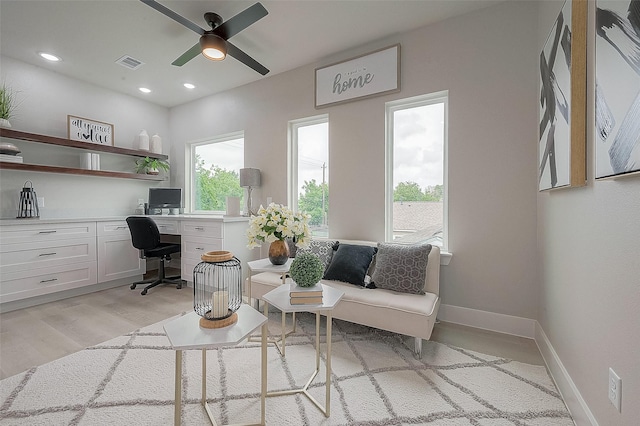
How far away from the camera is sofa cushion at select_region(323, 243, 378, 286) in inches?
94.0

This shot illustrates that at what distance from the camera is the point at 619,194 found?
107 centimetres

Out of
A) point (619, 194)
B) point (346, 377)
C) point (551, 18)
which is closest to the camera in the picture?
point (619, 194)

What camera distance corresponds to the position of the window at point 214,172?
164 inches

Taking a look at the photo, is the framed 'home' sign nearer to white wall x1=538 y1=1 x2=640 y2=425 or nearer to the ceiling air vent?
white wall x1=538 y1=1 x2=640 y2=425

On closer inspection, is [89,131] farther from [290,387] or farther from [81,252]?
[290,387]

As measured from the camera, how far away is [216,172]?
173 inches

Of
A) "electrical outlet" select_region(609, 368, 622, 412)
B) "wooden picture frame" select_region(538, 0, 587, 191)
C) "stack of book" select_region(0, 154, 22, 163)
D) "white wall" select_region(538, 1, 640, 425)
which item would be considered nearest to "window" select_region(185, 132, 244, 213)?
"stack of book" select_region(0, 154, 22, 163)

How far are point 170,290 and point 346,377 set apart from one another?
279 cm

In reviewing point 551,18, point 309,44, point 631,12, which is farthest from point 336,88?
point 631,12

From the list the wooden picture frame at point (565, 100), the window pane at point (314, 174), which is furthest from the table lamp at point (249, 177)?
the wooden picture frame at point (565, 100)

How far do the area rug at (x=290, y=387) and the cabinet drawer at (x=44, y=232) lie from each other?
6.03 feet

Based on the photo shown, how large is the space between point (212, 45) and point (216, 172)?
2.30 m

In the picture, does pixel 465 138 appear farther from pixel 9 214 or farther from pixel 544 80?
pixel 9 214

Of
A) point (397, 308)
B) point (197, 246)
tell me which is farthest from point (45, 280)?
point (397, 308)
